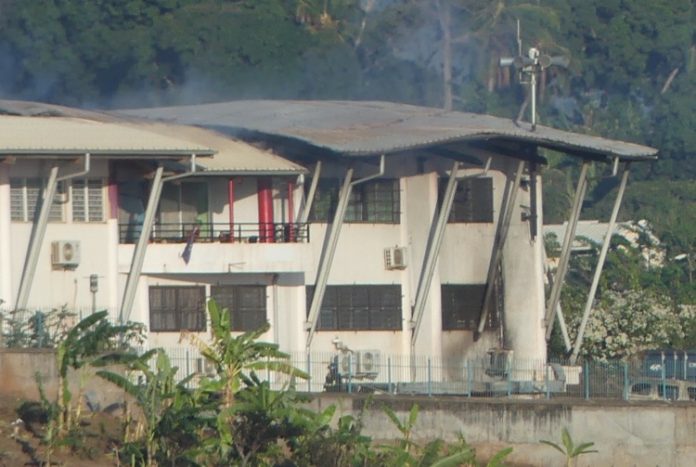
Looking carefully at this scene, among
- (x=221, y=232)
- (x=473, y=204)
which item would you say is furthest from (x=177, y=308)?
(x=473, y=204)

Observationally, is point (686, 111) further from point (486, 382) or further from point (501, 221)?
point (486, 382)

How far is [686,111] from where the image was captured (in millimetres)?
89125

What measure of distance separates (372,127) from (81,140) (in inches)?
298

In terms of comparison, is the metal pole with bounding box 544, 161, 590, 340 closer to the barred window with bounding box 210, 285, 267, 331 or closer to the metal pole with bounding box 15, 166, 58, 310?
the barred window with bounding box 210, 285, 267, 331

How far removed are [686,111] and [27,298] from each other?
5724 cm

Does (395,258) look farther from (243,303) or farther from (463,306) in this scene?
(243,303)

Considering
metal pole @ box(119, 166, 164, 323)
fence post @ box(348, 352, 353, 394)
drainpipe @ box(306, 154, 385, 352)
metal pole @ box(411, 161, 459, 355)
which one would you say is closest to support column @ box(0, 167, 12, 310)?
metal pole @ box(119, 166, 164, 323)

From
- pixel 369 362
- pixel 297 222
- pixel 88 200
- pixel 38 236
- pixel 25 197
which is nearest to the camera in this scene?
pixel 38 236

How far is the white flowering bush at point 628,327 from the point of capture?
48734mm

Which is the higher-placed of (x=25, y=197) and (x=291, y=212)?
(x=25, y=197)

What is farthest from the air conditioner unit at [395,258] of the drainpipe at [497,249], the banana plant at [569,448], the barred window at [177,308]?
the banana plant at [569,448]

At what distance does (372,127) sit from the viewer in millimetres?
41156

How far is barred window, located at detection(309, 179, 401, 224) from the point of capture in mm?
41406

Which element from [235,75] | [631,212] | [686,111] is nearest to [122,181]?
[235,75]
